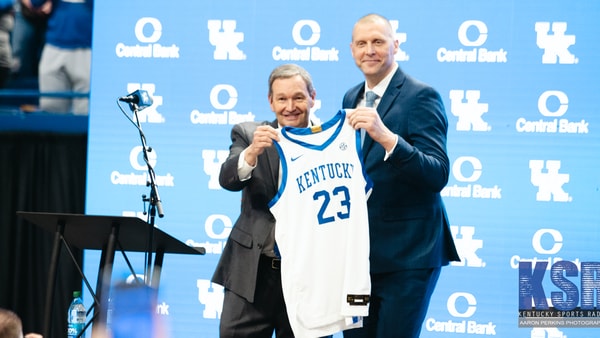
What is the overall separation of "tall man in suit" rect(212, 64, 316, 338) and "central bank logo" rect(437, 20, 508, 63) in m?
2.27

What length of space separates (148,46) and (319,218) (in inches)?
122

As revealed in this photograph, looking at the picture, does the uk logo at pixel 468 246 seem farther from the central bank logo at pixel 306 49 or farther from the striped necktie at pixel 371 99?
the striped necktie at pixel 371 99

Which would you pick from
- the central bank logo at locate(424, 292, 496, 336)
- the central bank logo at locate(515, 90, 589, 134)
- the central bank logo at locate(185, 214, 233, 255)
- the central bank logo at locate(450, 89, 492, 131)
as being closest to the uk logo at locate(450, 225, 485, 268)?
the central bank logo at locate(424, 292, 496, 336)

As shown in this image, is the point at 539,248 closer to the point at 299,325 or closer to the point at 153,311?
the point at 299,325

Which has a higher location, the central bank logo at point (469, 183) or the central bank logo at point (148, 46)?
the central bank logo at point (148, 46)

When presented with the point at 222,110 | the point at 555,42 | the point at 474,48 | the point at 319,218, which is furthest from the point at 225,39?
the point at 319,218

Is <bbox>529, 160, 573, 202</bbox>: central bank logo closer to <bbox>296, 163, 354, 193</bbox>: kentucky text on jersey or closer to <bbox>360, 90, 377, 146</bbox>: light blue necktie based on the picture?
<bbox>360, 90, 377, 146</bbox>: light blue necktie

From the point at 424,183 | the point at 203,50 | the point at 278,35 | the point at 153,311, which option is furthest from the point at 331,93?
the point at 153,311

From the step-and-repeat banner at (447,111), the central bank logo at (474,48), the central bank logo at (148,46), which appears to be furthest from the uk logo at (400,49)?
the central bank logo at (148,46)

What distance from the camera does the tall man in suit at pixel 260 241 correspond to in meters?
4.29

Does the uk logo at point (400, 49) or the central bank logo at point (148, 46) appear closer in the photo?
the uk logo at point (400, 49)

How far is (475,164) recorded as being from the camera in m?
6.30

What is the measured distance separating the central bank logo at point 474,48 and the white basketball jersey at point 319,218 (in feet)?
8.04

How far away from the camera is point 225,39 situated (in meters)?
6.64
